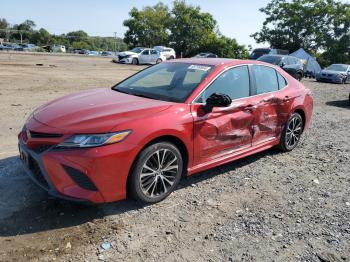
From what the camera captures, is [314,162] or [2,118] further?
[2,118]

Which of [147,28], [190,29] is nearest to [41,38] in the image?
[147,28]

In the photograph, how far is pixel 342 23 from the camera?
1869 inches

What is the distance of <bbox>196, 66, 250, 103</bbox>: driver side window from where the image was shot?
4.81m

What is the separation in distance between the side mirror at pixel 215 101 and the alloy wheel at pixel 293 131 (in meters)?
2.15

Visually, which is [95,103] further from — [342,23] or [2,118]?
[342,23]

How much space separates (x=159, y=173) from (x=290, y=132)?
3.06 m

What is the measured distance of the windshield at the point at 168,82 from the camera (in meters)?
4.75

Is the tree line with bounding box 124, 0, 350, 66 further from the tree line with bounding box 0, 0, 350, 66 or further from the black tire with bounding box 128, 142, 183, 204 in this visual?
the black tire with bounding box 128, 142, 183, 204

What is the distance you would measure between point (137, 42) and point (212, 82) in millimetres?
52580

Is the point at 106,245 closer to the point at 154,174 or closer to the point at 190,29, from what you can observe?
the point at 154,174

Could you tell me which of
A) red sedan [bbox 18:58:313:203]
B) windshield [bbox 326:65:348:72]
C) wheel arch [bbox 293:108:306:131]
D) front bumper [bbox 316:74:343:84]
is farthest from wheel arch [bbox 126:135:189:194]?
windshield [bbox 326:65:348:72]

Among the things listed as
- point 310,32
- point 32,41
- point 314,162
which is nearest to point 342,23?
point 310,32

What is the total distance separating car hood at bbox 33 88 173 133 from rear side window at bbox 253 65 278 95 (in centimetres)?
176

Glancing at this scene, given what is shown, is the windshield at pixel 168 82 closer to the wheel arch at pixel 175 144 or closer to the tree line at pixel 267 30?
the wheel arch at pixel 175 144
